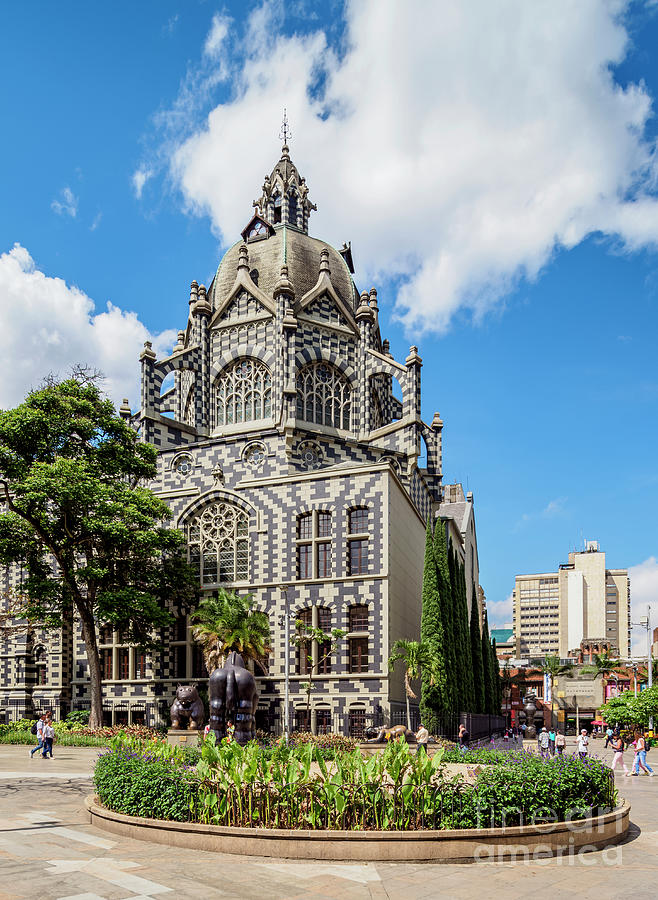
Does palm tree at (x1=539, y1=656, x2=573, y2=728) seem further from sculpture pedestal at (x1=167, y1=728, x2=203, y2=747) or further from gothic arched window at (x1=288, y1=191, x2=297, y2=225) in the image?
sculpture pedestal at (x1=167, y1=728, x2=203, y2=747)

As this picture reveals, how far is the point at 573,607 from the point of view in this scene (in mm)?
170375

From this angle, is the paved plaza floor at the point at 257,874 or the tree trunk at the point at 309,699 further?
the tree trunk at the point at 309,699

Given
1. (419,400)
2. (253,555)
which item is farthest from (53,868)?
(419,400)

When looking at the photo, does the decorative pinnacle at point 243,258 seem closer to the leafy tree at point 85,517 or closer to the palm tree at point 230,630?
the leafy tree at point 85,517

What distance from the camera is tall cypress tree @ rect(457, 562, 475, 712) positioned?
45844 millimetres

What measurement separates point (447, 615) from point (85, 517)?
59.8 feet

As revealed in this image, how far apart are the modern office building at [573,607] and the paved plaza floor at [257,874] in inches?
5951

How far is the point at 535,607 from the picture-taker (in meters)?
186

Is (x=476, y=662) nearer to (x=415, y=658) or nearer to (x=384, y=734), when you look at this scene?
(x=415, y=658)

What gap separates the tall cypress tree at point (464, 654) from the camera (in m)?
45.8

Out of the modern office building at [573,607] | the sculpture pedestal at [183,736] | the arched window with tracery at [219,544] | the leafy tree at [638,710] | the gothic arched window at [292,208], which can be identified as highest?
the gothic arched window at [292,208]

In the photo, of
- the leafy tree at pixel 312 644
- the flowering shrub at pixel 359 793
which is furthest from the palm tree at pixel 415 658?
the flowering shrub at pixel 359 793

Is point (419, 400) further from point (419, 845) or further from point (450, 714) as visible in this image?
point (419, 845)

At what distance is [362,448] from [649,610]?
74.6ft
